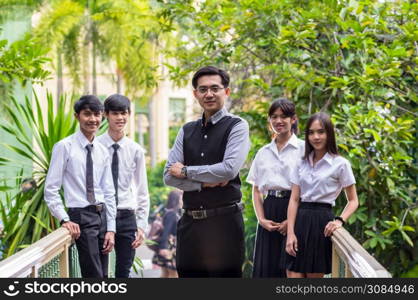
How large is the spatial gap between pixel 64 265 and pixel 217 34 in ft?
13.7

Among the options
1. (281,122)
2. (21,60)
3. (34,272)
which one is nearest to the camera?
(34,272)

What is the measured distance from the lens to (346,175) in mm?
4531

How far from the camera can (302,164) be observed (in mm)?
4648

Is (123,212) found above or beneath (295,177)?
beneath

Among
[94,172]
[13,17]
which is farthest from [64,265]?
[13,17]

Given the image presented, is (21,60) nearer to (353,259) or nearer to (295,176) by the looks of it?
(295,176)

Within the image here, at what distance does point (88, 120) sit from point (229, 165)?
49.6 inches

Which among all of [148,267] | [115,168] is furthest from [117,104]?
[148,267]

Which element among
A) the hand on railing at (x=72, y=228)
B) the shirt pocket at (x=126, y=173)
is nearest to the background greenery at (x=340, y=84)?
the shirt pocket at (x=126, y=173)

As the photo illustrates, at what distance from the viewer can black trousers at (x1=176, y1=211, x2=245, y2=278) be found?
386 centimetres

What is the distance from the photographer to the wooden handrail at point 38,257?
10.6ft

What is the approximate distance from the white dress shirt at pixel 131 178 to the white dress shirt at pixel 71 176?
1.55ft

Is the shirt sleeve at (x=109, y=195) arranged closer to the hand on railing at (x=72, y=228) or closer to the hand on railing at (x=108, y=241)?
the hand on railing at (x=108, y=241)

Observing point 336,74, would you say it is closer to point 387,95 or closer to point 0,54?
point 387,95
